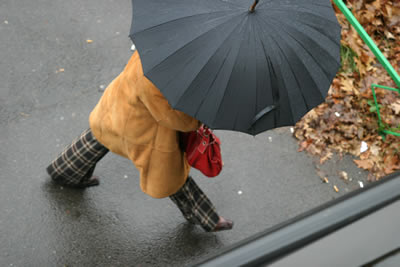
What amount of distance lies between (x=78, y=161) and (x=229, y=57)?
65.9 inches

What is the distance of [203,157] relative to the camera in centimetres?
261

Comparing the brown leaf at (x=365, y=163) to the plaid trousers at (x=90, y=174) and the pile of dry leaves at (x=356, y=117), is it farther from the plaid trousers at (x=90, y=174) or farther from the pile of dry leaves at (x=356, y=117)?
the plaid trousers at (x=90, y=174)

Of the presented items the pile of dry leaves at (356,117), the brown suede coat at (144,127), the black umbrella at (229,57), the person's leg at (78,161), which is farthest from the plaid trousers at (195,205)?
the pile of dry leaves at (356,117)

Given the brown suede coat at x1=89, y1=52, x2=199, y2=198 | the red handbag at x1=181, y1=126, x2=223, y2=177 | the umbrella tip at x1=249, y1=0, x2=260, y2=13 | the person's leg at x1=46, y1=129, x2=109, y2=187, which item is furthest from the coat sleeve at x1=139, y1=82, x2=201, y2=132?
the person's leg at x1=46, y1=129, x2=109, y2=187

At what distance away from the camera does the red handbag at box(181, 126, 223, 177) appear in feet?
8.41

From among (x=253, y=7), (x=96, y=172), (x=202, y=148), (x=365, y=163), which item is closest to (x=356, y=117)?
(x=365, y=163)

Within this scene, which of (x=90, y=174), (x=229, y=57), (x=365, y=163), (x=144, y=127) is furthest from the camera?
(x=365, y=163)

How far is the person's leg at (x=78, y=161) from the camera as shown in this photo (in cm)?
Result: 298

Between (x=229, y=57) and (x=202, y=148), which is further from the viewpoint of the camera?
(x=202, y=148)

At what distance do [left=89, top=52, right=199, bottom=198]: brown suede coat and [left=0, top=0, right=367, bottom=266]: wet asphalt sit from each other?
36.3 inches

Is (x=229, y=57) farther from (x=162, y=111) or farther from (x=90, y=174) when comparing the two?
(x=90, y=174)

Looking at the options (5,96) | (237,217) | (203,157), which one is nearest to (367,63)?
(237,217)

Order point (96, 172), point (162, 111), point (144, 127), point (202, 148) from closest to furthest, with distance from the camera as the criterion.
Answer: point (162, 111) → point (144, 127) → point (202, 148) → point (96, 172)

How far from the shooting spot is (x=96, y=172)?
3746 millimetres
